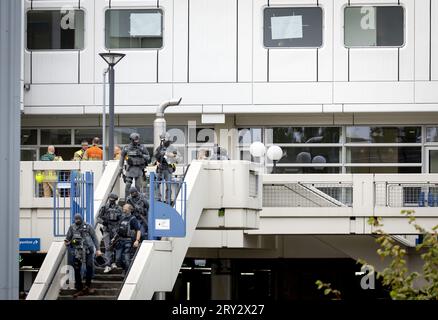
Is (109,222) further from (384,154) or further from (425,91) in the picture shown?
(384,154)

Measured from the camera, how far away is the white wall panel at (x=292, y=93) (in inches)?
1820

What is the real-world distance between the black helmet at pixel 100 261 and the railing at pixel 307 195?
11.5m

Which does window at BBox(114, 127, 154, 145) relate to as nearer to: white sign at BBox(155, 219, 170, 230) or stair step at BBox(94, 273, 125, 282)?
white sign at BBox(155, 219, 170, 230)

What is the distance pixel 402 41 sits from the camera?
46500mm

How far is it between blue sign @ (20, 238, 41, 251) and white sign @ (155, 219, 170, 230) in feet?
30.6

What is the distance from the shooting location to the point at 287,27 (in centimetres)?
4678

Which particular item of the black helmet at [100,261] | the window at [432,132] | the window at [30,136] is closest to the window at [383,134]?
the window at [432,132]

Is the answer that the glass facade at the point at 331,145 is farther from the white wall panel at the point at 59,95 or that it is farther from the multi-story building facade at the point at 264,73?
the white wall panel at the point at 59,95

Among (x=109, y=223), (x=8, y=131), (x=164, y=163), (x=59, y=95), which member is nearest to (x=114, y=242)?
(x=109, y=223)

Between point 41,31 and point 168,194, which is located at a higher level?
point 41,31

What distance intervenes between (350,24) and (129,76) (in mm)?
6817
